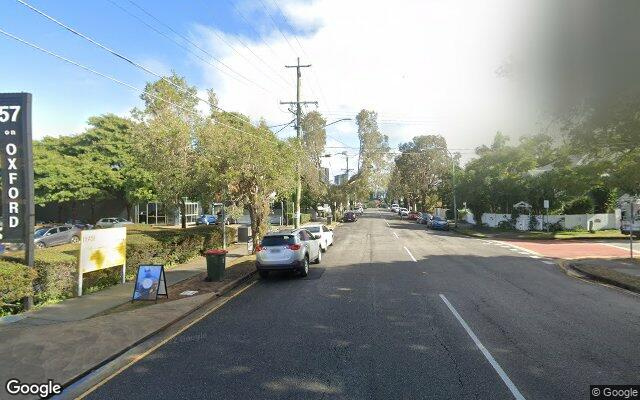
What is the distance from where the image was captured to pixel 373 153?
68.2m

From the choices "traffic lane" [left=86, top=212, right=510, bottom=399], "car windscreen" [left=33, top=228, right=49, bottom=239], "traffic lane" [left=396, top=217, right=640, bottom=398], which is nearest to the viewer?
"traffic lane" [left=86, top=212, right=510, bottom=399]

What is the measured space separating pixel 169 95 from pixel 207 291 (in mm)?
21453

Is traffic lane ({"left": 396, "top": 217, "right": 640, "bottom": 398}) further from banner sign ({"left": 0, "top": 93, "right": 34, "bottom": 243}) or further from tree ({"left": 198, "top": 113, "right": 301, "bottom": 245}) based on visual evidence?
banner sign ({"left": 0, "top": 93, "right": 34, "bottom": 243})

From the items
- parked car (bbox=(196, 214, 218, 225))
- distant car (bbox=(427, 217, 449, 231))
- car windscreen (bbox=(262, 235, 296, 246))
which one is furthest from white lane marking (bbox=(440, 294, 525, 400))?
parked car (bbox=(196, 214, 218, 225))

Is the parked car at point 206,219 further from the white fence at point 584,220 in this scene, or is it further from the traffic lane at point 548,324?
the traffic lane at point 548,324

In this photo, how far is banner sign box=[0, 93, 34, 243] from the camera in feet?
35.0

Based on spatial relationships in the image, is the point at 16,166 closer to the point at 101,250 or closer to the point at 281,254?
the point at 101,250

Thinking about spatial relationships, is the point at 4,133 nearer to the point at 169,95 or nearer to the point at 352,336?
the point at 352,336

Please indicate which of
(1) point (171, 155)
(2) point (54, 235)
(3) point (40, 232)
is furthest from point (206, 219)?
(1) point (171, 155)

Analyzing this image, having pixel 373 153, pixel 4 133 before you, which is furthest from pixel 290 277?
pixel 373 153

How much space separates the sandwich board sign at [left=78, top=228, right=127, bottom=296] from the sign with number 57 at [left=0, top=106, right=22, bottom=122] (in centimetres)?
326

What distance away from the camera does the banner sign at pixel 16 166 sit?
10656 millimetres

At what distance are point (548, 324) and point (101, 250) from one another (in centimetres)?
1156

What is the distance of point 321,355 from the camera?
705 cm
